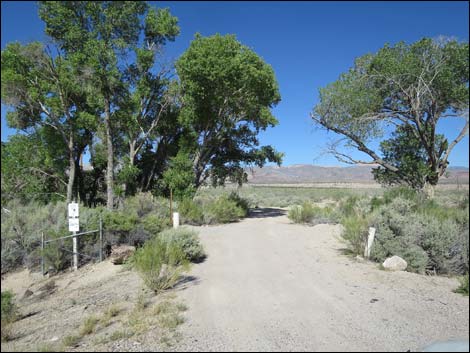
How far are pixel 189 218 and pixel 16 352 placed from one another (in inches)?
477

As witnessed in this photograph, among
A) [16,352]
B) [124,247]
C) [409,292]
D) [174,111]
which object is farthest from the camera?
[174,111]

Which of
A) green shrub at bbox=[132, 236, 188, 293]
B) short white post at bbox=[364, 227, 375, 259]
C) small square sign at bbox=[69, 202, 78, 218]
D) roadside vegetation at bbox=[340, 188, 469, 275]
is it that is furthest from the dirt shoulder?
small square sign at bbox=[69, 202, 78, 218]

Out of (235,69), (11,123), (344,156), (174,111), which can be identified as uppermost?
(235,69)

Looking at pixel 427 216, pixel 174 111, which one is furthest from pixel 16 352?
pixel 174 111

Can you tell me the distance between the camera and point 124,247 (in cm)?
1018

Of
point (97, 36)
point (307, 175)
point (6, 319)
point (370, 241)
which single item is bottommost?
point (6, 319)

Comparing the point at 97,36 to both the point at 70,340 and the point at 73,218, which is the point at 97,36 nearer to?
the point at 73,218

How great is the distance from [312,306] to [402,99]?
10.2 meters

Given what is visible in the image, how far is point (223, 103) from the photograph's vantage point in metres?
18.3

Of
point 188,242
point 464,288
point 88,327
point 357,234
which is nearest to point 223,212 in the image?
point 188,242

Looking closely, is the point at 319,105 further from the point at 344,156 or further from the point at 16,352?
the point at 16,352

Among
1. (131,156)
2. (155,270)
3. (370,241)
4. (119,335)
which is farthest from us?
(131,156)

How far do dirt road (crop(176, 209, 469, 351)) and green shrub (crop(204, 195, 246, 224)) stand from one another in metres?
7.00

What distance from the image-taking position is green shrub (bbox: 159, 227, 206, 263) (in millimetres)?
8727
